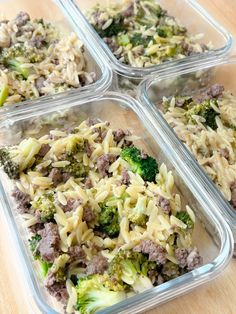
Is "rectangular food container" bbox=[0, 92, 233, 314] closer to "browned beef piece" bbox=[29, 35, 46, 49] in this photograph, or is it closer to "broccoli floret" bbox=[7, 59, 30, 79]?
"broccoli floret" bbox=[7, 59, 30, 79]

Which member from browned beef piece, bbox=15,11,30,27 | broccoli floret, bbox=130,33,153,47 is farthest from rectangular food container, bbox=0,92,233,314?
browned beef piece, bbox=15,11,30,27

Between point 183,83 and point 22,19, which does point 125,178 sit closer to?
point 183,83

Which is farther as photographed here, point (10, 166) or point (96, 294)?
point (10, 166)

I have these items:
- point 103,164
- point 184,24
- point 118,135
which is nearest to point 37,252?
point 103,164

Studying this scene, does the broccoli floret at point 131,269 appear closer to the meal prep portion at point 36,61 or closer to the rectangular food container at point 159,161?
the rectangular food container at point 159,161

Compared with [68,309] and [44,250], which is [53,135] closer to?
[44,250]

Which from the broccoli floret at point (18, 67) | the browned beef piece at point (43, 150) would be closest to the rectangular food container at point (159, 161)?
the browned beef piece at point (43, 150)

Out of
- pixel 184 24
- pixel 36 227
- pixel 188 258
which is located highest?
pixel 184 24
